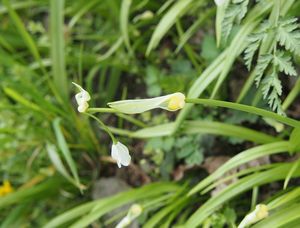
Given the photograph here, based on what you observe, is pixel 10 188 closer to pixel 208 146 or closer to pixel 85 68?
pixel 85 68

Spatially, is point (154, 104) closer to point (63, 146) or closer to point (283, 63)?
point (283, 63)

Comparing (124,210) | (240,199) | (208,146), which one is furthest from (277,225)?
(124,210)

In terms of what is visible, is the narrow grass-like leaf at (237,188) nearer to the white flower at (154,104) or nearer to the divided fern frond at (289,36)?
the divided fern frond at (289,36)

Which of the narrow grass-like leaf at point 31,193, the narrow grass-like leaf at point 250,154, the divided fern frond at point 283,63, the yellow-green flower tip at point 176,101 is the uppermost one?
the narrow grass-like leaf at point 31,193

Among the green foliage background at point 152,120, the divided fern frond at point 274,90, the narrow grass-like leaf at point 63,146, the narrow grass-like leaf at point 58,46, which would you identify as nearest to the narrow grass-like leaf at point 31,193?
the green foliage background at point 152,120

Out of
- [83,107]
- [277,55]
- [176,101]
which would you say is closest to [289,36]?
[277,55]

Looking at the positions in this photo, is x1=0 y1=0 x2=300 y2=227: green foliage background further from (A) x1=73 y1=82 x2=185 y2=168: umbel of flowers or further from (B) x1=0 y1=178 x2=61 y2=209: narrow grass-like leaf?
(A) x1=73 y1=82 x2=185 y2=168: umbel of flowers

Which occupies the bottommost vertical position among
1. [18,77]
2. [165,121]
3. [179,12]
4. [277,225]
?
[277,225]
